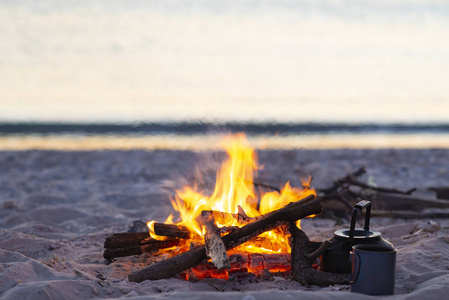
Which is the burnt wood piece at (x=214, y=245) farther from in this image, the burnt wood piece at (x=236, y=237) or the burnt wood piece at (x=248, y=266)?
the burnt wood piece at (x=248, y=266)

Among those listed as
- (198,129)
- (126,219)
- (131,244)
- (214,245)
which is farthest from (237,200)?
(198,129)

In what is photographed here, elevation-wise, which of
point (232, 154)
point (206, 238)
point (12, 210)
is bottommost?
point (12, 210)

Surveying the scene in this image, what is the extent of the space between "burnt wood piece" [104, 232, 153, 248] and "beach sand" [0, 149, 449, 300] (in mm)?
155

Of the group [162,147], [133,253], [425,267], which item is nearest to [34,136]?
[162,147]

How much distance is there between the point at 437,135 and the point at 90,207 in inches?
802

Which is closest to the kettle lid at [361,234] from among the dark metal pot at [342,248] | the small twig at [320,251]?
the dark metal pot at [342,248]

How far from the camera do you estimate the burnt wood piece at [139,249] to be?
406cm

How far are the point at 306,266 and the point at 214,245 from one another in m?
0.70

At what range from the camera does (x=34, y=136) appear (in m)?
20.8

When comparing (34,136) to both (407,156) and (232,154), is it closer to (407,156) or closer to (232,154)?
(407,156)

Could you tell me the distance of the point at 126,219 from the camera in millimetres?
6133

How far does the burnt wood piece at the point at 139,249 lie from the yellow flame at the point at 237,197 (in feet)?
0.66

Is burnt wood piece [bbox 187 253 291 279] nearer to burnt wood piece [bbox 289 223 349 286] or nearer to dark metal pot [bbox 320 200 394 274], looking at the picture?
burnt wood piece [bbox 289 223 349 286]

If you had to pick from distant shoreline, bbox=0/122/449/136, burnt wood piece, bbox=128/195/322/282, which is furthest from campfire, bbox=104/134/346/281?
distant shoreline, bbox=0/122/449/136
